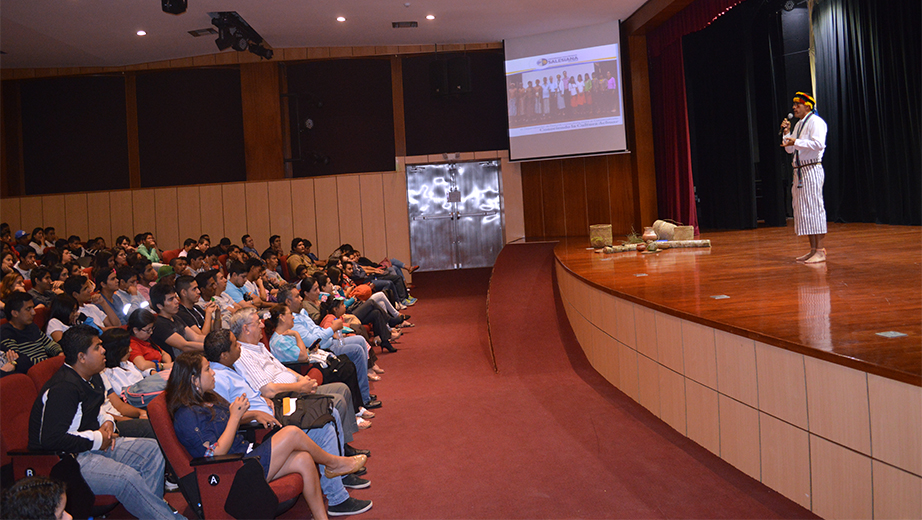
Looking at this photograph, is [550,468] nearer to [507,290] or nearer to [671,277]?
[671,277]

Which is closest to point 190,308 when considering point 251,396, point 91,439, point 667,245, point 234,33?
point 251,396

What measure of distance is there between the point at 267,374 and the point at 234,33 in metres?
6.91

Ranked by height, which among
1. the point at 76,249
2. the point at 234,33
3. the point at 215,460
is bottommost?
the point at 215,460

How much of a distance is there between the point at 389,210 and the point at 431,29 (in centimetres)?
300

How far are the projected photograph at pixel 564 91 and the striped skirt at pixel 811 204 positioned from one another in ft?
16.1

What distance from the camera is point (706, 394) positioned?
3.07 m

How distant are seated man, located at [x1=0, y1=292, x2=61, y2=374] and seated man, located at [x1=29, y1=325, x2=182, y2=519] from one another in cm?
109

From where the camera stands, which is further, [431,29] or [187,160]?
[187,160]

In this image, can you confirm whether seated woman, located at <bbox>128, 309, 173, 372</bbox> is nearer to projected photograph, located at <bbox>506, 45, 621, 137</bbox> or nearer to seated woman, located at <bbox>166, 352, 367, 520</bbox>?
seated woman, located at <bbox>166, 352, 367, 520</bbox>

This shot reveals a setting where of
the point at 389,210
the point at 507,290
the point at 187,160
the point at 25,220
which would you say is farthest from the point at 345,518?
the point at 25,220

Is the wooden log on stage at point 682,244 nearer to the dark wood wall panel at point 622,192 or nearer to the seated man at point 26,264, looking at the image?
the dark wood wall panel at point 622,192

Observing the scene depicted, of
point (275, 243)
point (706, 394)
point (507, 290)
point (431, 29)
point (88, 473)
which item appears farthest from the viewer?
point (431, 29)

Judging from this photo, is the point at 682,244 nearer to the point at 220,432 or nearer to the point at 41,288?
the point at 220,432

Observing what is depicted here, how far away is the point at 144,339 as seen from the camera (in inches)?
156
